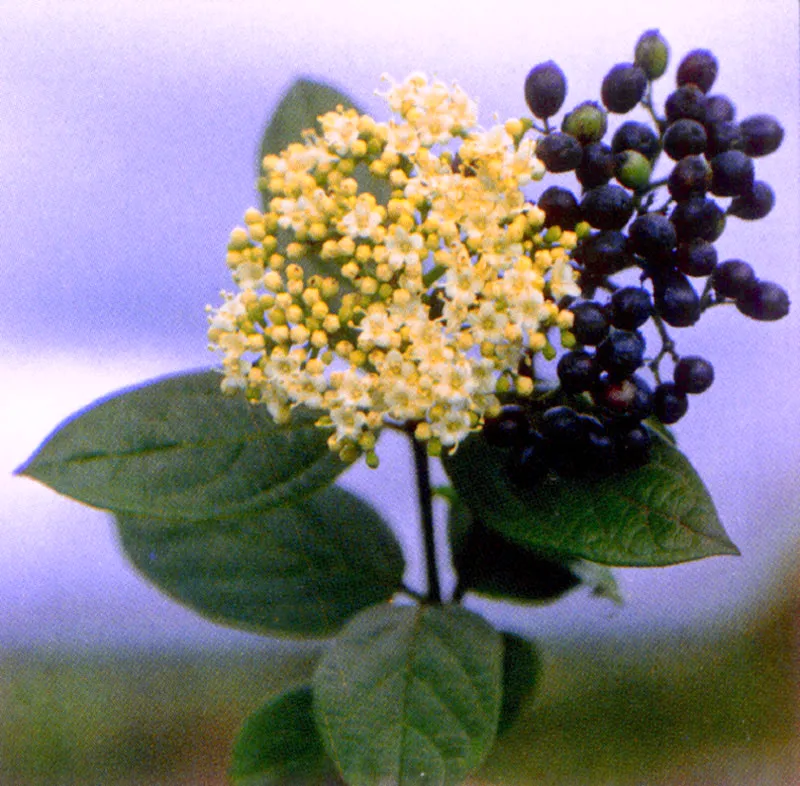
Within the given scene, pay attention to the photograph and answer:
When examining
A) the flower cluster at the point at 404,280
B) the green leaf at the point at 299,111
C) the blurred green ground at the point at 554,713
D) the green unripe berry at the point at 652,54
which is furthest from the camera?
the blurred green ground at the point at 554,713

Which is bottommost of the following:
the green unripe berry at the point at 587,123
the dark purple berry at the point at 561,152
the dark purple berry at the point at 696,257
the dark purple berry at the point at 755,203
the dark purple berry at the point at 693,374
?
the dark purple berry at the point at 693,374

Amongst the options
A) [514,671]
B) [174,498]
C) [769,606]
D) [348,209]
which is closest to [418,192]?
[348,209]

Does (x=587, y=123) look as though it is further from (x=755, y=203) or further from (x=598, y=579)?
(x=598, y=579)

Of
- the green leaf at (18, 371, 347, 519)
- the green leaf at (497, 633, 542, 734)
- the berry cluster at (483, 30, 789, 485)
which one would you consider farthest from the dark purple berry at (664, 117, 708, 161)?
the green leaf at (497, 633, 542, 734)

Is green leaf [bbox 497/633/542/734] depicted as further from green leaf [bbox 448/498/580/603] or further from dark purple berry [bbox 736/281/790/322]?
dark purple berry [bbox 736/281/790/322]

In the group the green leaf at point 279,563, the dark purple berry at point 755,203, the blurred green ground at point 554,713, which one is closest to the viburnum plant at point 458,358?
the dark purple berry at point 755,203

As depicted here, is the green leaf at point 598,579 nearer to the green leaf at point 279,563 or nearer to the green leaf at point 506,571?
the green leaf at point 506,571

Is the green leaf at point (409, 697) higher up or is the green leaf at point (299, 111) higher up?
the green leaf at point (299, 111)

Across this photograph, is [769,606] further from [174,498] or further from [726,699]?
[174,498]
